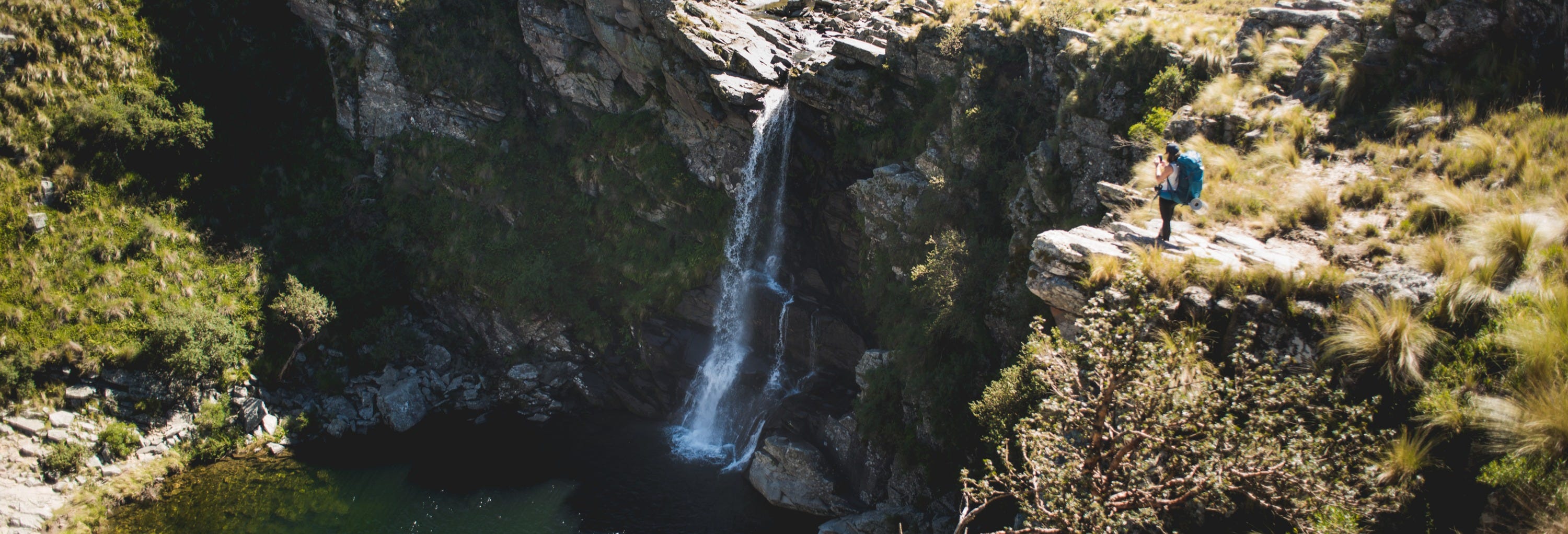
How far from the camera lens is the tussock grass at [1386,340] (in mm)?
11117

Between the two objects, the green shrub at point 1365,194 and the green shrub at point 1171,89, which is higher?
the green shrub at point 1171,89

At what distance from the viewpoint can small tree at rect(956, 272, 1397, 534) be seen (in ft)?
Result: 34.4

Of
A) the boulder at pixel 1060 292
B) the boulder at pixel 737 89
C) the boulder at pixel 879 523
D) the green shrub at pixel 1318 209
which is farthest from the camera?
the boulder at pixel 737 89

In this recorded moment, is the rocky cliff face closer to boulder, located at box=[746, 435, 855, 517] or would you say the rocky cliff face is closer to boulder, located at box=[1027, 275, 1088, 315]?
boulder, located at box=[746, 435, 855, 517]

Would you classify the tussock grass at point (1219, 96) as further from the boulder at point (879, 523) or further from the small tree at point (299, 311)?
the small tree at point (299, 311)

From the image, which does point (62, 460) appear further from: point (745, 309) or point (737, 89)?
point (737, 89)

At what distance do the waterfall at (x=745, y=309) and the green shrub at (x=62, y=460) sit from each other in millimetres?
20519

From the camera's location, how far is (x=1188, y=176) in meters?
14.4

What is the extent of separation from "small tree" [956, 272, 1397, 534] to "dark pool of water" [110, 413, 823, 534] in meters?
14.6

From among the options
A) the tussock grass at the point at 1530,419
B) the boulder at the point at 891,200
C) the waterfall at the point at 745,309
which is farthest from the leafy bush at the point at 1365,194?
the waterfall at the point at 745,309

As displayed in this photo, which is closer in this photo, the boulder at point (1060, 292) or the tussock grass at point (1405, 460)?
the tussock grass at point (1405, 460)

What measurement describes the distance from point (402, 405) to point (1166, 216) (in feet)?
99.1

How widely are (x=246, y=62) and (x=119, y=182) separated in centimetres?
844

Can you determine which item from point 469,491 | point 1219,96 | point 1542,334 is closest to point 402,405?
point 469,491
